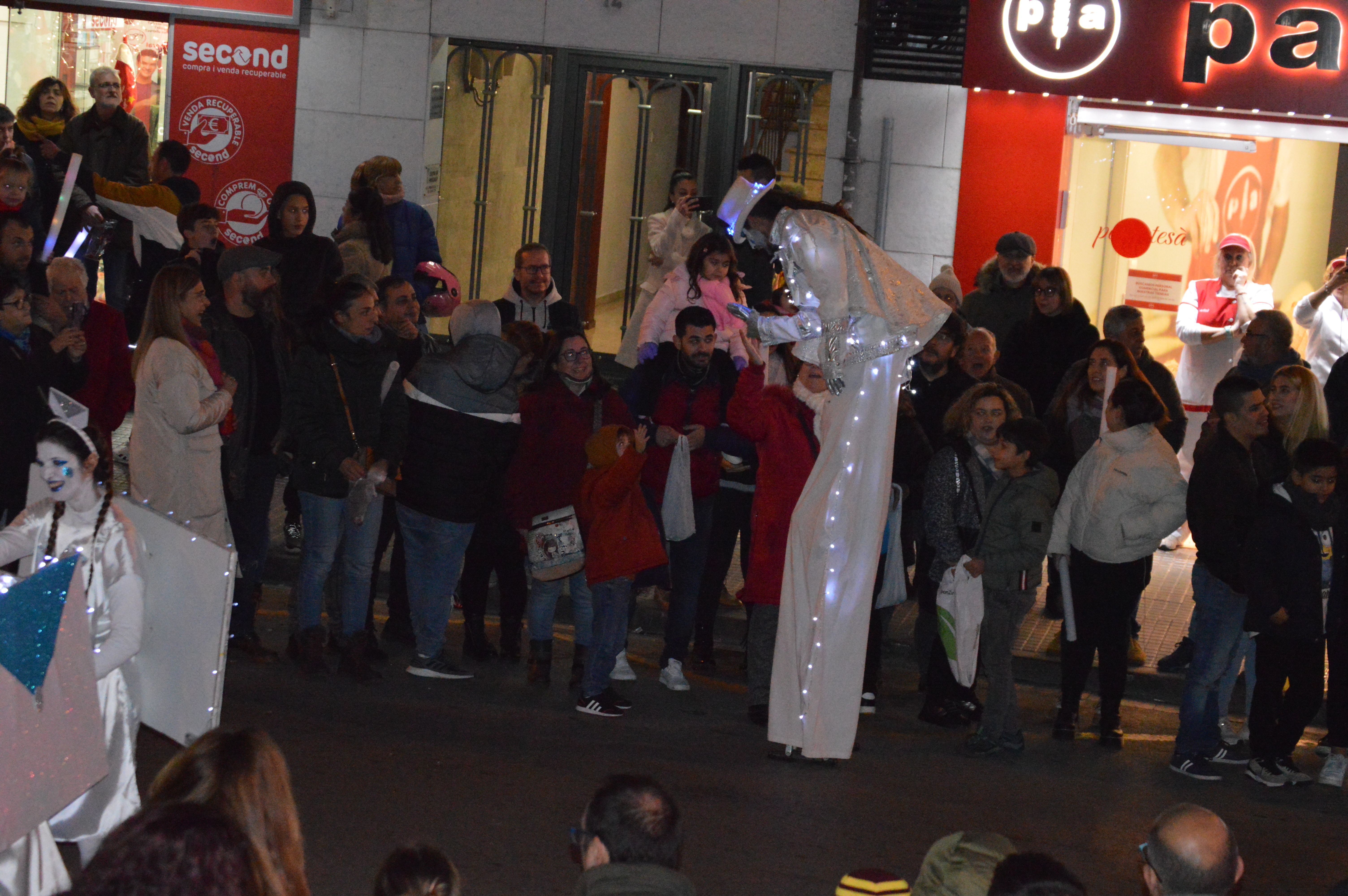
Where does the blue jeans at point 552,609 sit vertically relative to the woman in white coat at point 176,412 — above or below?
below

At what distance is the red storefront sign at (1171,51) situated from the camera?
1245 cm

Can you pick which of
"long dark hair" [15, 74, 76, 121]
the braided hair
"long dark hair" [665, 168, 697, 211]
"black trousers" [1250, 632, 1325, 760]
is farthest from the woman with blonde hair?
"long dark hair" [15, 74, 76, 121]

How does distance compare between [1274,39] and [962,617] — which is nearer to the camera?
[962,617]

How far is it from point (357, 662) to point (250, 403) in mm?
1403

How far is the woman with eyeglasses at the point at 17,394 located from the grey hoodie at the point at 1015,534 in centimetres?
430

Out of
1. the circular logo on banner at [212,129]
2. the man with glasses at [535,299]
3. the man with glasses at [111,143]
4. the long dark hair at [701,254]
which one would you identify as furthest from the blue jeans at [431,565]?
the circular logo on banner at [212,129]

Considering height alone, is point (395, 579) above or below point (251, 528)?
below

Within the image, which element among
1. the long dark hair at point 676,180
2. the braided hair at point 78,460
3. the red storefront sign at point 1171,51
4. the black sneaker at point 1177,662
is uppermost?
the red storefront sign at point 1171,51

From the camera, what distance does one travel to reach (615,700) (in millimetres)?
7941

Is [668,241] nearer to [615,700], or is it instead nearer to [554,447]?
[554,447]

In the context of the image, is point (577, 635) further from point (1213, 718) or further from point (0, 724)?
point (0, 724)

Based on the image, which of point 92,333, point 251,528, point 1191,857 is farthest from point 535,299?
point 1191,857

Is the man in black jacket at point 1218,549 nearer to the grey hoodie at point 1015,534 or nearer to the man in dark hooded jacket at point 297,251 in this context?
the grey hoodie at point 1015,534

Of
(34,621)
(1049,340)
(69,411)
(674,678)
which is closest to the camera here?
(34,621)
